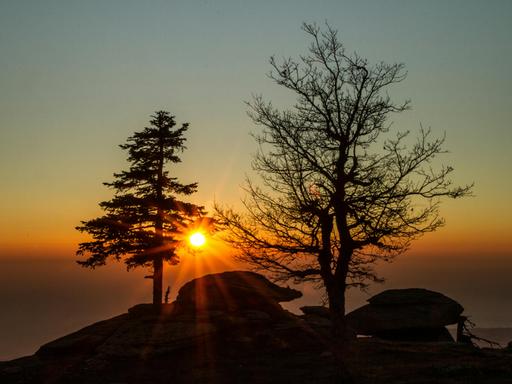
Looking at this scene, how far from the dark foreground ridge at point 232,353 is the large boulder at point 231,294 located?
0.23 feet

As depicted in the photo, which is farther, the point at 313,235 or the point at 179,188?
the point at 179,188

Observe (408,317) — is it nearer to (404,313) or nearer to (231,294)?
(404,313)

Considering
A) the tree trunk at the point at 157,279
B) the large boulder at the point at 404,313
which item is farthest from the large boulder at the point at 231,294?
the large boulder at the point at 404,313

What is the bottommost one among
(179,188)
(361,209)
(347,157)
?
(361,209)

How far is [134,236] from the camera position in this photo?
3362 centimetres

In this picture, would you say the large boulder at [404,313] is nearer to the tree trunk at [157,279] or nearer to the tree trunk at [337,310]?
the tree trunk at [157,279]

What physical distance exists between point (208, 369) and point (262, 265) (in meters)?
7.29

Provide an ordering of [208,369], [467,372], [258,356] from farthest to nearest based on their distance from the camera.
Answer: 1. [258,356]
2. [208,369]
3. [467,372]

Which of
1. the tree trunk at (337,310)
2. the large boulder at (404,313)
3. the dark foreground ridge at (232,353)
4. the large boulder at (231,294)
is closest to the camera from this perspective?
the tree trunk at (337,310)

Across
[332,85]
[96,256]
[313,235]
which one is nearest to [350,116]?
[332,85]

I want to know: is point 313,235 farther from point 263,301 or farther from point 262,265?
point 263,301

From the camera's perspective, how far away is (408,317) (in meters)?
34.0

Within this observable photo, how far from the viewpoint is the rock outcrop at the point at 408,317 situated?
1326 inches

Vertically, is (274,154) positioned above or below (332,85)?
below
